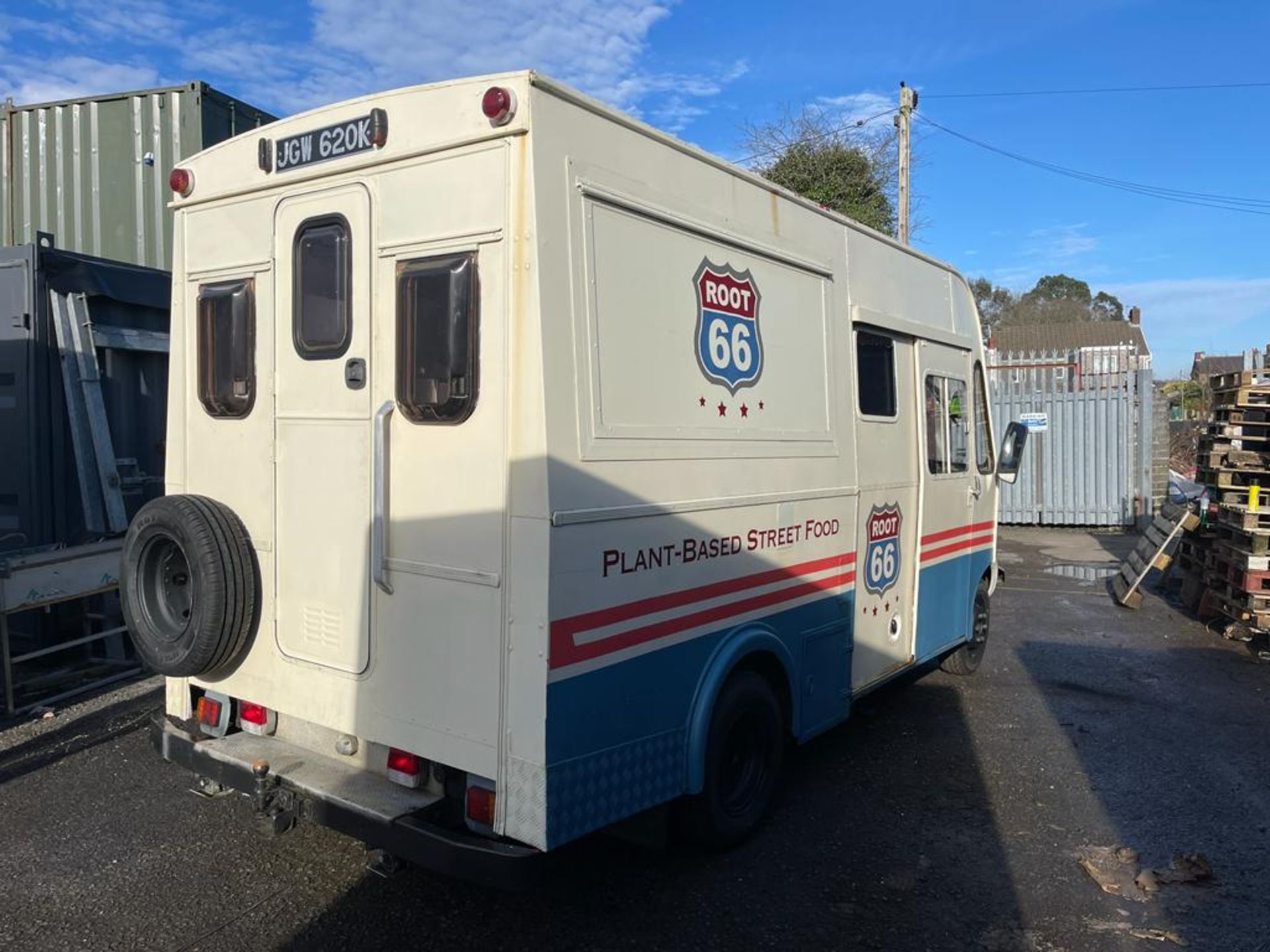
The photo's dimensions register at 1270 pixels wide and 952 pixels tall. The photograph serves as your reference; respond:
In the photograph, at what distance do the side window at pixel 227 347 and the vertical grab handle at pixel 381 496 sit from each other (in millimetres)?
817

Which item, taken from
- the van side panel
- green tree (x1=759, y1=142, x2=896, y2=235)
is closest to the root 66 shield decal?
the van side panel

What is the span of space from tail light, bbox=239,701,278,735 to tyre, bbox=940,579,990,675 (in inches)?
192

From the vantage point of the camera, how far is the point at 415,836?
3051mm

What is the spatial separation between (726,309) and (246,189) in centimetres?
197

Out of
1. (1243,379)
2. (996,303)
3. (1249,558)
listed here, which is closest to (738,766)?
(1249,558)

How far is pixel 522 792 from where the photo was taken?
301cm

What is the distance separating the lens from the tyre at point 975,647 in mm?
6930

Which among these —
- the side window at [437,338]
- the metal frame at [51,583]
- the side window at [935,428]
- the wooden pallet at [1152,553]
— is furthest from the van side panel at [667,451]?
the wooden pallet at [1152,553]

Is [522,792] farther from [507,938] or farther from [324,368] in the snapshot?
[324,368]

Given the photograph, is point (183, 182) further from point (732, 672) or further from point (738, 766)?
point (738, 766)

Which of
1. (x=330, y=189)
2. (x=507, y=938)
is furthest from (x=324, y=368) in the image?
(x=507, y=938)

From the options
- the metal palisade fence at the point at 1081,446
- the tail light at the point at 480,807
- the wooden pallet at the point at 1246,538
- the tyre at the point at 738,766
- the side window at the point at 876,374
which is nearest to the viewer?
the tail light at the point at 480,807

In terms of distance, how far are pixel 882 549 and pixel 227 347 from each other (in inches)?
134

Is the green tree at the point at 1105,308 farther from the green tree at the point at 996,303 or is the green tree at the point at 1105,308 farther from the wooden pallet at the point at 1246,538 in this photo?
the wooden pallet at the point at 1246,538
